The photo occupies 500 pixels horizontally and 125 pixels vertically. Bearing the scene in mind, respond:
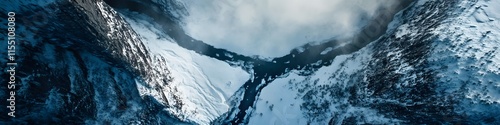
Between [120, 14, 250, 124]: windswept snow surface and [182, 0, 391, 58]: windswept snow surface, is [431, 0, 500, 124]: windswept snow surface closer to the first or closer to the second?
[182, 0, 391, 58]: windswept snow surface

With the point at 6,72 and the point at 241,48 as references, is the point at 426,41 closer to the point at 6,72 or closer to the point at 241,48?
the point at 241,48

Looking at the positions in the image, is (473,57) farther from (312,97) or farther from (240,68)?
(240,68)

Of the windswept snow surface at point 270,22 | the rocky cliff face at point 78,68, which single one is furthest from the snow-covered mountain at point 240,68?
the windswept snow surface at point 270,22

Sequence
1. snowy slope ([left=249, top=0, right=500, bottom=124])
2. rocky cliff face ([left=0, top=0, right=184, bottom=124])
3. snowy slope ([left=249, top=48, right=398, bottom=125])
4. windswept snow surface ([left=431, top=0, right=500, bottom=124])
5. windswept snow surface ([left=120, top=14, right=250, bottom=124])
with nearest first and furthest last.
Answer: rocky cliff face ([left=0, top=0, right=184, bottom=124])
windswept snow surface ([left=431, top=0, right=500, bottom=124])
snowy slope ([left=249, top=0, right=500, bottom=124])
windswept snow surface ([left=120, top=14, right=250, bottom=124])
snowy slope ([left=249, top=48, right=398, bottom=125])

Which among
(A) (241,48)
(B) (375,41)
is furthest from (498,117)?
(A) (241,48)

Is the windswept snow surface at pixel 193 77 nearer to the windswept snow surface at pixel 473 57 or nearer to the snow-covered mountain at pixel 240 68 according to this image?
the snow-covered mountain at pixel 240 68

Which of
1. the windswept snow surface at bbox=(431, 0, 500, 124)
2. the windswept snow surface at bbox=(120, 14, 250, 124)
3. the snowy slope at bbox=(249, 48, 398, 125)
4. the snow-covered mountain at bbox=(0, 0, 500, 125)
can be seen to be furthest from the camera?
the snowy slope at bbox=(249, 48, 398, 125)

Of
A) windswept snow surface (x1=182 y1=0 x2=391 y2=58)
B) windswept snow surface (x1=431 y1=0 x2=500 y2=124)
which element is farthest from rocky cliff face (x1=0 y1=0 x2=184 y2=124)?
windswept snow surface (x1=431 y1=0 x2=500 y2=124)
